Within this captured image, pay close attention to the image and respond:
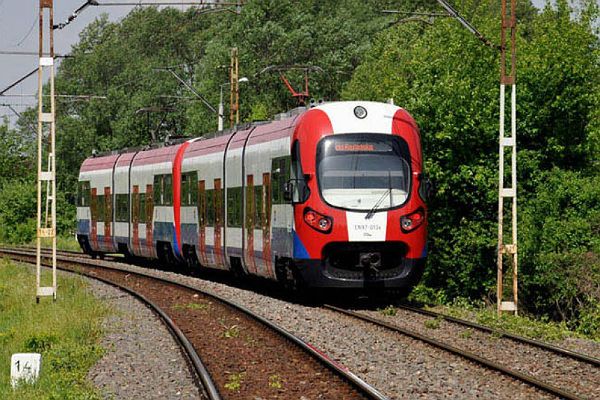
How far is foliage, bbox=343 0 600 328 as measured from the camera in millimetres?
28828

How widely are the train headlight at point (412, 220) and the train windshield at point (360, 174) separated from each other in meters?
0.28

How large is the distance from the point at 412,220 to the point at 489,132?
881 centimetres

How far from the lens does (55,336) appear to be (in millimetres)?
17047

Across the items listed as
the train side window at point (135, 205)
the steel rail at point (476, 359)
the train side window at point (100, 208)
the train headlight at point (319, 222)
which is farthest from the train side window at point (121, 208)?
the steel rail at point (476, 359)

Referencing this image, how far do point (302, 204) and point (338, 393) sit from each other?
862 centimetres

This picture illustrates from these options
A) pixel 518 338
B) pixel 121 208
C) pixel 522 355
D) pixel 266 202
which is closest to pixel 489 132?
pixel 266 202

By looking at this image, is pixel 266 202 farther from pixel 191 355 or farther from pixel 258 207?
pixel 191 355

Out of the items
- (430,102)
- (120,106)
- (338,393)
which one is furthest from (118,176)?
(120,106)

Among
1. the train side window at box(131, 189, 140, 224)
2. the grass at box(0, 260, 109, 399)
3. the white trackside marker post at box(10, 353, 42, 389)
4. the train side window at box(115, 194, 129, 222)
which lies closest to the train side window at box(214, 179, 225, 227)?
the grass at box(0, 260, 109, 399)

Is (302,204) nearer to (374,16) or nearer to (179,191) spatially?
(179,191)

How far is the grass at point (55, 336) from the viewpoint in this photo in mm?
12859

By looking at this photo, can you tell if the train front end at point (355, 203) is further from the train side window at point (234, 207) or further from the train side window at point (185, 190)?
the train side window at point (185, 190)

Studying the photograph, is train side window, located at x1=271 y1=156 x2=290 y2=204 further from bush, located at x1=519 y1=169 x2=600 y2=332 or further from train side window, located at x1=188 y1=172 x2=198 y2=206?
train side window, located at x1=188 y1=172 x2=198 y2=206

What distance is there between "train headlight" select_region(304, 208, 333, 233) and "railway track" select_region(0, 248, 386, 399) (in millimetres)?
1862
